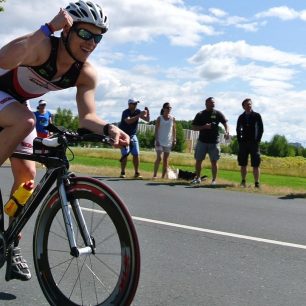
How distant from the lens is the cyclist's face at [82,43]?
3.63 meters

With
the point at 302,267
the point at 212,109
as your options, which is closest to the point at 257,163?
the point at 212,109

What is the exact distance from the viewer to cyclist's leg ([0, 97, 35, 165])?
346 cm

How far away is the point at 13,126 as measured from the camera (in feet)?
11.4

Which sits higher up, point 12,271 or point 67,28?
point 67,28

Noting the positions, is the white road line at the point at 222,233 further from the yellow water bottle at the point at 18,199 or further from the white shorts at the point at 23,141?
the yellow water bottle at the point at 18,199

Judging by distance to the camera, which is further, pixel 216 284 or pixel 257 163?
pixel 257 163

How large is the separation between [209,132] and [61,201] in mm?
9611

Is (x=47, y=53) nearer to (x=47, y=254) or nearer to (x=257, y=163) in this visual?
(x=47, y=254)

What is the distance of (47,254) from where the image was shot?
358 centimetres

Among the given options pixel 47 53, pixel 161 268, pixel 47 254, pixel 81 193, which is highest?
pixel 47 53

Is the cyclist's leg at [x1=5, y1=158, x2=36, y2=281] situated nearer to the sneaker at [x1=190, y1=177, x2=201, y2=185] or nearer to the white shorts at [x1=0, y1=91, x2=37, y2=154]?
the white shorts at [x1=0, y1=91, x2=37, y2=154]

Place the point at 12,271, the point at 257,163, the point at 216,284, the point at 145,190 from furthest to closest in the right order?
the point at 257,163, the point at 145,190, the point at 216,284, the point at 12,271

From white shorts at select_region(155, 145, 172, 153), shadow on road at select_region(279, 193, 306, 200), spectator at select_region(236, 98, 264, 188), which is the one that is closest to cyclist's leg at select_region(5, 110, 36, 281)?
shadow on road at select_region(279, 193, 306, 200)

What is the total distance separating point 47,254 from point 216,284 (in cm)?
140
